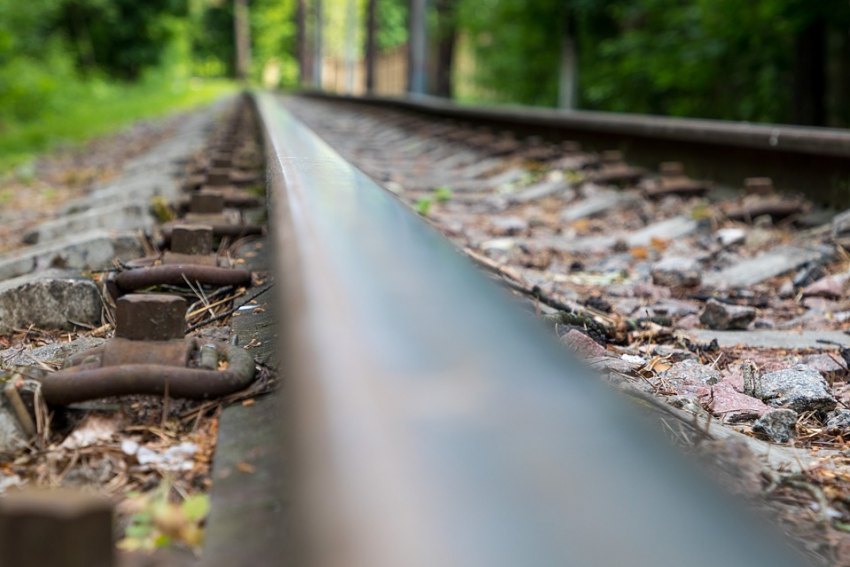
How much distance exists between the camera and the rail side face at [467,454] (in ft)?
1.80

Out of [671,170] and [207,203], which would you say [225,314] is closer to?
[207,203]

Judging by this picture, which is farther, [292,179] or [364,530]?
[292,179]

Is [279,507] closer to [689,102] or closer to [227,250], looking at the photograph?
[227,250]

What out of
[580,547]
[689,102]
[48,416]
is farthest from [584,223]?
[689,102]

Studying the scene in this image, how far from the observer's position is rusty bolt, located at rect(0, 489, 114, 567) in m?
0.64

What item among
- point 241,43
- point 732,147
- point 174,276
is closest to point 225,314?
point 174,276

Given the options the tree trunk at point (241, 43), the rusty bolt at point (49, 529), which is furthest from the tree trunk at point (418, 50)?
the tree trunk at point (241, 43)

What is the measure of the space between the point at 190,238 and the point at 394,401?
1545mm

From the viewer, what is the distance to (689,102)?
12.6m

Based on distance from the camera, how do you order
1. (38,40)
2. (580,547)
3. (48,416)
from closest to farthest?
(580,547), (48,416), (38,40)

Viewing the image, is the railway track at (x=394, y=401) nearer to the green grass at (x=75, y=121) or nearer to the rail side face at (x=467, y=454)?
the rail side face at (x=467, y=454)

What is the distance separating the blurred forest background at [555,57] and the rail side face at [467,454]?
28.6ft

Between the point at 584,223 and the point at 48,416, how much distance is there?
311cm

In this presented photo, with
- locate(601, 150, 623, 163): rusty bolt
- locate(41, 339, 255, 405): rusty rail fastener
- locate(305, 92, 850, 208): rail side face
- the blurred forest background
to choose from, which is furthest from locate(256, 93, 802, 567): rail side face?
the blurred forest background
